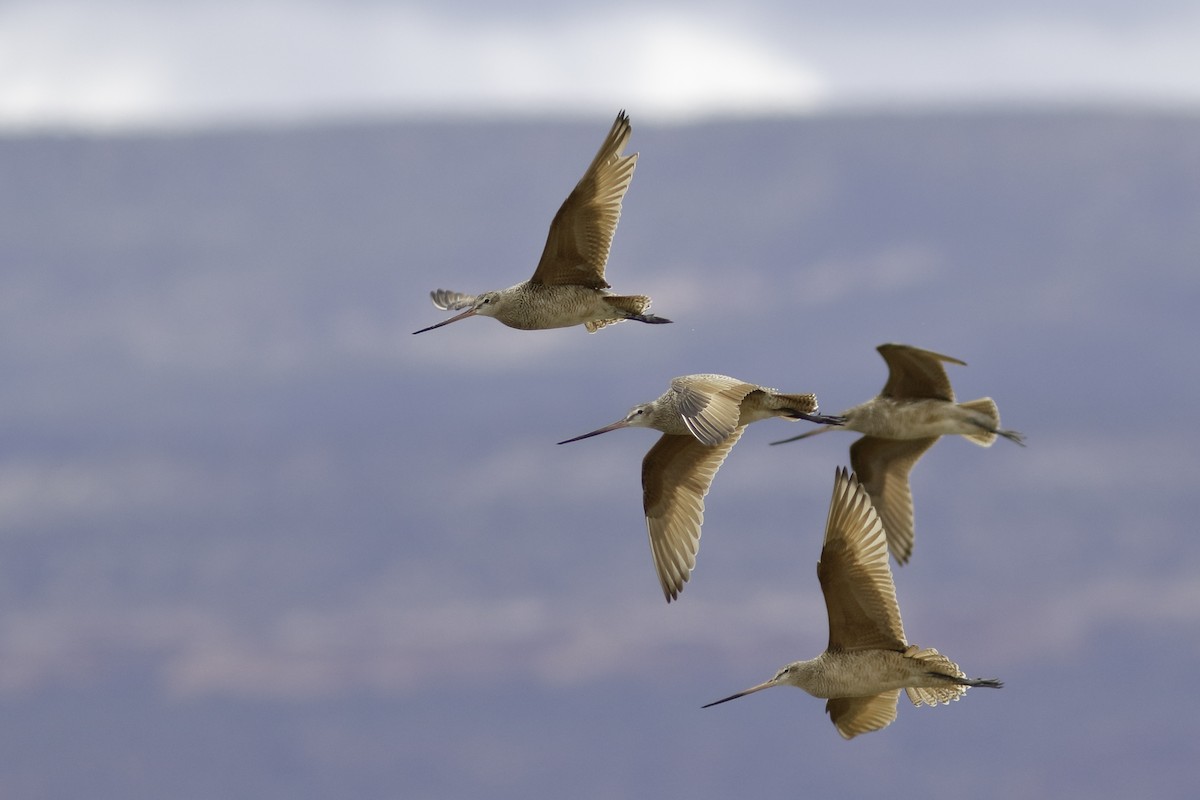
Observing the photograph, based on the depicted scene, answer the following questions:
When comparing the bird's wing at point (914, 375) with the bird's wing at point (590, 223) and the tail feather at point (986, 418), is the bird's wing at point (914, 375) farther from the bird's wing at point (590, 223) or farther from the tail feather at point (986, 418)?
the bird's wing at point (590, 223)

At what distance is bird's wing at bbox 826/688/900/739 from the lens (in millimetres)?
12078

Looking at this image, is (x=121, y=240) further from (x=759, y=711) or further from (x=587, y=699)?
(x=759, y=711)

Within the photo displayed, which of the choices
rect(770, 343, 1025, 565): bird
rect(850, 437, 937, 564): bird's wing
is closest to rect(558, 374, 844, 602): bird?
rect(770, 343, 1025, 565): bird

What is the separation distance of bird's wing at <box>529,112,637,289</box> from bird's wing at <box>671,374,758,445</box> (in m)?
0.90

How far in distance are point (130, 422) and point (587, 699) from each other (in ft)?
123

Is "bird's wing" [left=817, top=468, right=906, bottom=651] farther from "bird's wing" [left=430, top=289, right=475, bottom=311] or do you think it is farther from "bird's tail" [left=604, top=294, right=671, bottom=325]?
"bird's wing" [left=430, top=289, right=475, bottom=311]

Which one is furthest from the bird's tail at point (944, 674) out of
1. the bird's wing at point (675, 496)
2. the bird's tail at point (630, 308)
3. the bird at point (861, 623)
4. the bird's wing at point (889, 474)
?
the bird's wing at point (889, 474)

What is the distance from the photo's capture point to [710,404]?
11.6m

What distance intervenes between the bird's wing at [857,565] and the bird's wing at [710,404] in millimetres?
684

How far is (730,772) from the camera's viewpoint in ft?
400

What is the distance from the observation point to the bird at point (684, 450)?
11.8m

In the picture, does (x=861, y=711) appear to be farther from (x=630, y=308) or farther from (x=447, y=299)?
(x=447, y=299)

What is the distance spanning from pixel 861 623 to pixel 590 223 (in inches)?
109

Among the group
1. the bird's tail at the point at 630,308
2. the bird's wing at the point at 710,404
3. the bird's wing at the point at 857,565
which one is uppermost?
the bird's tail at the point at 630,308
